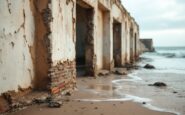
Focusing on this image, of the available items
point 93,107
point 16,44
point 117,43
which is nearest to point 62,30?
point 16,44

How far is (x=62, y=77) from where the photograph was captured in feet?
19.3

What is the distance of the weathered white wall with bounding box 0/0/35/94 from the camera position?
164 inches

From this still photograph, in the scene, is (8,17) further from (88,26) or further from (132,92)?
(88,26)

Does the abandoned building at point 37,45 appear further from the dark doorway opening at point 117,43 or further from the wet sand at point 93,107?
the dark doorway opening at point 117,43

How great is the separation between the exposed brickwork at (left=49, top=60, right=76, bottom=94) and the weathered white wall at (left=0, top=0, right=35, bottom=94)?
425mm

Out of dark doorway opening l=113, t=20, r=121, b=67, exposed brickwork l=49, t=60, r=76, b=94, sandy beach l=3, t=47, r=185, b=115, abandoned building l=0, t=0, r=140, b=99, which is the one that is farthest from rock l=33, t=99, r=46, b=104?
dark doorway opening l=113, t=20, r=121, b=67

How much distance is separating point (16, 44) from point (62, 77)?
1554 mm

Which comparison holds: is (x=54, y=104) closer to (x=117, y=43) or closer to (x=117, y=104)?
(x=117, y=104)

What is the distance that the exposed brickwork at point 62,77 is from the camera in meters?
5.39

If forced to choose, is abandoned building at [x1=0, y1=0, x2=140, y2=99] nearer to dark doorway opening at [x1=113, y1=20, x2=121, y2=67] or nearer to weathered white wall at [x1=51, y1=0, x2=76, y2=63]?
weathered white wall at [x1=51, y1=0, x2=76, y2=63]

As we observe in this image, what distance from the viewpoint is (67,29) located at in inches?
245

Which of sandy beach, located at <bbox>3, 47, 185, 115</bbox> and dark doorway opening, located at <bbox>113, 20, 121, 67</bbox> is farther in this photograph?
dark doorway opening, located at <bbox>113, 20, 121, 67</bbox>

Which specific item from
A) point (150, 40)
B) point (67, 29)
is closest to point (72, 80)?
point (67, 29)

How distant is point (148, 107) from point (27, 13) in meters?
2.43
